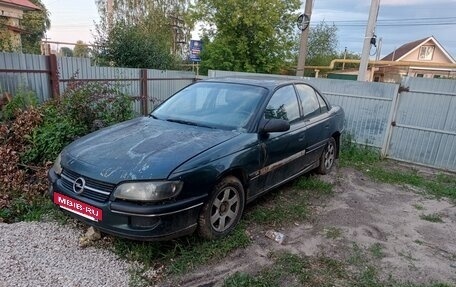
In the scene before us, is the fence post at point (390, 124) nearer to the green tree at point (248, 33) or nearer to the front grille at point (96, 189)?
the front grille at point (96, 189)

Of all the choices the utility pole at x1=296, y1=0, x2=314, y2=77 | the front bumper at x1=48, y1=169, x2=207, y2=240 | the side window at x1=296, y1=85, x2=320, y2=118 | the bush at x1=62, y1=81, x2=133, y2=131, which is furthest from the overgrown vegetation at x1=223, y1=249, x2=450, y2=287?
the utility pole at x1=296, y1=0, x2=314, y2=77

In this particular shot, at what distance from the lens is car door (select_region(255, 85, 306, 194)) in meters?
3.56

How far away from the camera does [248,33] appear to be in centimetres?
1434

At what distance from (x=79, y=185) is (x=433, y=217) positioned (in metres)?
4.26

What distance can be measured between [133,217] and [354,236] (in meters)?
2.39

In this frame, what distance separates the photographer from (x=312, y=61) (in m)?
26.4

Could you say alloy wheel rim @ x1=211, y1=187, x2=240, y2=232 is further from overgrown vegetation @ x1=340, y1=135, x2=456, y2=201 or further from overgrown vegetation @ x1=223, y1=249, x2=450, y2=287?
overgrown vegetation @ x1=340, y1=135, x2=456, y2=201

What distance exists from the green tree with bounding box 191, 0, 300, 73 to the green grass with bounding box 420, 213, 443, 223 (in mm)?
11178

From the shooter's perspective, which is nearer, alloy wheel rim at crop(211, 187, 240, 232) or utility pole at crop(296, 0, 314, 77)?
alloy wheel rim at crop(211, 187, 240, 232)

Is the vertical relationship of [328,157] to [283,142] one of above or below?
below

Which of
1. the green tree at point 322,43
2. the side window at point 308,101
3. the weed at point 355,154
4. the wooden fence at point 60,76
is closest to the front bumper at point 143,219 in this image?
the side window at point 308,101

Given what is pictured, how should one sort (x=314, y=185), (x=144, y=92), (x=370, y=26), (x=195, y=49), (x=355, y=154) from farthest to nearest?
(x=195, y=49) → (x=370, y=26) → (x=144, y=92) → (x=355, y=154) → (x=314, y=185)

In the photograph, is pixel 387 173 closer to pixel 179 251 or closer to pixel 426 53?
pixel 179 251

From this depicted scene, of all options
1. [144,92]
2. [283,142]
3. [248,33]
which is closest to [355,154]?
[283,142]
